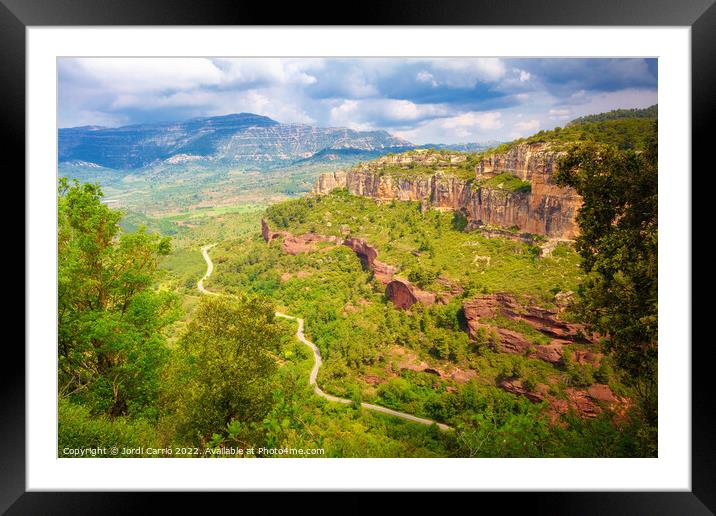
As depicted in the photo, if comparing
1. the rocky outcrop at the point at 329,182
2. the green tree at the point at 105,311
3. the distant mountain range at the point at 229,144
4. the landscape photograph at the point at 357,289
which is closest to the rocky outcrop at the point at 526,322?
the landscape photograph at the point at 357,289

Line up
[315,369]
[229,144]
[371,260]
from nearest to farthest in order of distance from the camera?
1. [315,369]
2. [229,144]
3. [371,260]

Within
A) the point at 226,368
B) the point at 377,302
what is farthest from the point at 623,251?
the point at 377,302

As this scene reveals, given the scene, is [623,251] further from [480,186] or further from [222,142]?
[222,142]

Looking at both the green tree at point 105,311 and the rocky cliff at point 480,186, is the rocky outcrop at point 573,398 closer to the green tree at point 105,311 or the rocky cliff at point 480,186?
the rocky cliff at point 480,186

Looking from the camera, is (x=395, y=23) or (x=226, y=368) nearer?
(x=395, y=23)
